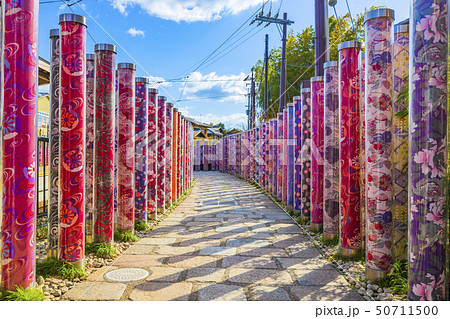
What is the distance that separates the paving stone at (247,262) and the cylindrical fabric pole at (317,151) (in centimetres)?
181

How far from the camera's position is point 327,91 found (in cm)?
477

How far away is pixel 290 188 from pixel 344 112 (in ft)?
11.8

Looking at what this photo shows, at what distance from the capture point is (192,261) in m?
3.90

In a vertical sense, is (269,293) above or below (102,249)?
below

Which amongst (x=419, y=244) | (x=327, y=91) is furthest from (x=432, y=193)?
(x=327, y=91)

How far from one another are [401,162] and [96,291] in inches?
127

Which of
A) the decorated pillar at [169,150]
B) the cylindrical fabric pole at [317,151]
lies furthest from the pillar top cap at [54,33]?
the decorated pillar at [169,150]

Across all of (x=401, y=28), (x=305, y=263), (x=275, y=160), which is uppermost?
(x=401, y=28)

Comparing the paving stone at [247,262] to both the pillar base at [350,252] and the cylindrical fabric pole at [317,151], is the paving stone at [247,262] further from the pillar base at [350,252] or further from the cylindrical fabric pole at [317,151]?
the cylindrical fabric pole at [317,151]

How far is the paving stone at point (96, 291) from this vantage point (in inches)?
112

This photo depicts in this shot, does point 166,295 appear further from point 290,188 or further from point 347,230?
point 290,188

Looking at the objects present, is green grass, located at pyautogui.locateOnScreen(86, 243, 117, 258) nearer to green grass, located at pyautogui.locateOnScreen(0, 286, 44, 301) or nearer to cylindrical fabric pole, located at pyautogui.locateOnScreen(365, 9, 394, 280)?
green grass, located at pyautogui.locateOnScreen(0, 286, 44, 301)

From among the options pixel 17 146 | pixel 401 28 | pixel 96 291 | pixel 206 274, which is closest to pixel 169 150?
pixel 206 274

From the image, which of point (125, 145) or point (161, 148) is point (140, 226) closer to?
point (125, 145)
